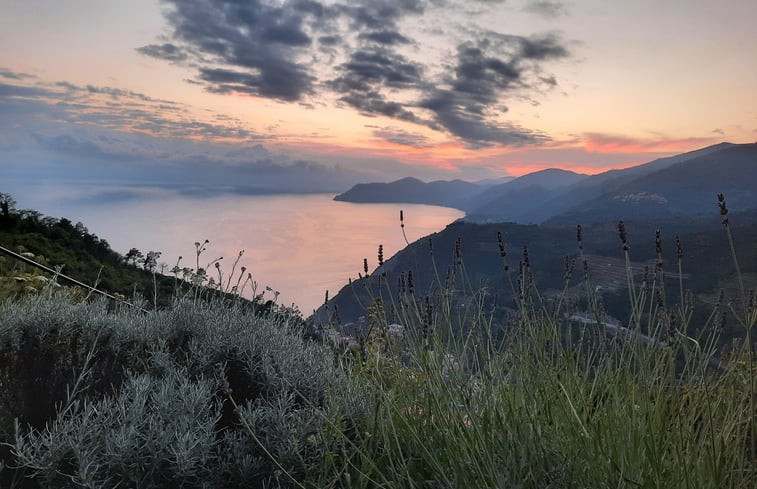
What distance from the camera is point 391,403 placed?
2471 millimetres

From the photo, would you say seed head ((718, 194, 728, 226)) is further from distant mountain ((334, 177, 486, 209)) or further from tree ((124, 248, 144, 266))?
distant mountain ((334, 177, 486, 209))

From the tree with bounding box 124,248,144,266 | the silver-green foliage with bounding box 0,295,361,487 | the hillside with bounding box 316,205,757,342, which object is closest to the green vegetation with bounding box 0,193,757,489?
the silver-green foliage with bounding box 0,295,361,487

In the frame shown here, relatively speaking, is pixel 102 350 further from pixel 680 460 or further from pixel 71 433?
pixel 680 460

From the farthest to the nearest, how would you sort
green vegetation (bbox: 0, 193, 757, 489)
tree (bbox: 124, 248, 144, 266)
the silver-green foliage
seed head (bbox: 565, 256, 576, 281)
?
tree (bbox: 124, 248, 144, 266), seed head (bbox: 565, 256, 576, 281), the silver-green foliage, green vegetation (bbox: 0, 193, 757, 489)

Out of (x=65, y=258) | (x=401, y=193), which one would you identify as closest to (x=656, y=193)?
(x=401, y=193)

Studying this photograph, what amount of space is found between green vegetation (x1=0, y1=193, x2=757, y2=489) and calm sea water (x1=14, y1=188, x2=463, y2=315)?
0.75 metres

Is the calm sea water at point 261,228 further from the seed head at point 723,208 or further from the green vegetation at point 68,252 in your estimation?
the seed head at point 723,208

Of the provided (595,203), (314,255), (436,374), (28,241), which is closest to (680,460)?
(436,374)

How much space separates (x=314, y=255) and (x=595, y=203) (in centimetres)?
14384

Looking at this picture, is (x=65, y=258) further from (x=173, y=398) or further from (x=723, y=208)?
(x=723, y=208)

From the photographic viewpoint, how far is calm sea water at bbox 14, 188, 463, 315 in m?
13.0

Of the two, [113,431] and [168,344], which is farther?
[168,344]

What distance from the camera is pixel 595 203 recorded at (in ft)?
506

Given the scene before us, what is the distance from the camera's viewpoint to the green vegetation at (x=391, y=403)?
6.35 ft
